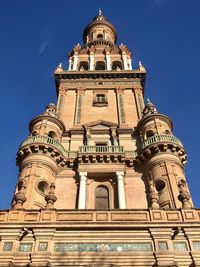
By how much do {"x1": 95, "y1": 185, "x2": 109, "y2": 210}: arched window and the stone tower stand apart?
0.06 m

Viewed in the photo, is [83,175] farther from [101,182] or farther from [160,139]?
[160,139]

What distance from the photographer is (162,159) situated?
23391mm

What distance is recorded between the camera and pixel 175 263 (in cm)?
1484

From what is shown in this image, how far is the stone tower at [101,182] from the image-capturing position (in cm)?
1541

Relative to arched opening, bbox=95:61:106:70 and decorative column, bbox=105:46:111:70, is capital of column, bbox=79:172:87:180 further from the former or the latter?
arched opening, bbox=95:61:106:70

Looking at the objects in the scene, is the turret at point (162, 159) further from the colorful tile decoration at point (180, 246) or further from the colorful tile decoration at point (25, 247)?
the colorful tile decoration at point (25, 247)

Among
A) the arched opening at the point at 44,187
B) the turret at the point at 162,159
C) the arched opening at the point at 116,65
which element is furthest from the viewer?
the arched opening at the point at 116,65

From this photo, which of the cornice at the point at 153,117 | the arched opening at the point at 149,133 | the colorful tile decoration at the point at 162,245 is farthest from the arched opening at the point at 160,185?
the colorful tile decoration at the point at 162,245

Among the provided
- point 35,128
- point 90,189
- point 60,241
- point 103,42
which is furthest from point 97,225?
point 103,42

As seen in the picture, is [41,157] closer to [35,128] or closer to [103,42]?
[35,128]

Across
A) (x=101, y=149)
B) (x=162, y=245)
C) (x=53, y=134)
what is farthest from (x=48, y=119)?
(x=162, y=245)

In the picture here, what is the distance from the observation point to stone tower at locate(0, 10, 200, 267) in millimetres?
15414

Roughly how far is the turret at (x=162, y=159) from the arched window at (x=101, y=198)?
9.52 feet

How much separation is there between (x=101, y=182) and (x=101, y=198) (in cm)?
135
